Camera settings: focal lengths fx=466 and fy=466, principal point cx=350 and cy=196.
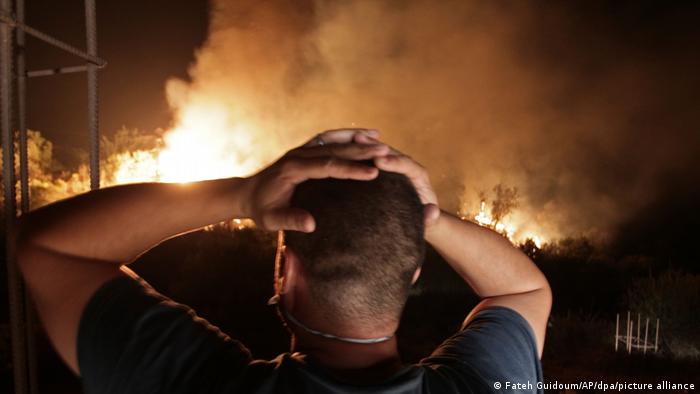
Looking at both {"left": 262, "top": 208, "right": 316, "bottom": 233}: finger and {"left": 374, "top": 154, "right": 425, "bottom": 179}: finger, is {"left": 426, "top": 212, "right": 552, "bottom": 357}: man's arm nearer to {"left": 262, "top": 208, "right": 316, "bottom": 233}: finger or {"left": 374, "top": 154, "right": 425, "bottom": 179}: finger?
{"left": 374, "top": 154, "right": 425, "bottom": 179}: finger

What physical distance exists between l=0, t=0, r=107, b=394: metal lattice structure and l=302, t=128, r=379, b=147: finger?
1.00 meters

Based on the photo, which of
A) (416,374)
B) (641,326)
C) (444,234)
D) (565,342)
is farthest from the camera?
(641,326)

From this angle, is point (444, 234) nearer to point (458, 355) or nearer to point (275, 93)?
point (458, 355)

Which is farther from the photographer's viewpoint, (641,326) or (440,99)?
(440,99)

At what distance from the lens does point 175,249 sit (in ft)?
36.8

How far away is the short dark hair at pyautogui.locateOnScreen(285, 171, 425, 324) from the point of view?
3.44 ft

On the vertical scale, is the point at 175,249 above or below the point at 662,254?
above

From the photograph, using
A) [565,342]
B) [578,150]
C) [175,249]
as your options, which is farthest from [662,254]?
[175,249]

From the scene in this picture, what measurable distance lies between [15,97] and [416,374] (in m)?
1.78

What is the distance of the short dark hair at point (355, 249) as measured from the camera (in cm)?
105

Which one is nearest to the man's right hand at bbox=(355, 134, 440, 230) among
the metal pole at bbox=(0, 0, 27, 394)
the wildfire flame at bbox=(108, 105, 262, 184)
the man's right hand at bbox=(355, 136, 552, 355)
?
the man's right hand at bbox=(355, 136, 552, 355)

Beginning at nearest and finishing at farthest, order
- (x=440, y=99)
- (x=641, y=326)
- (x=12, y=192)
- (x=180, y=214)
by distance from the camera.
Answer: (x=180, y=214) < (x=12, y=192) < (x=641, y=326) < (x=440, y=99)

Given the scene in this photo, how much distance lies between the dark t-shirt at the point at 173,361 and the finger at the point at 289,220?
0.27 m

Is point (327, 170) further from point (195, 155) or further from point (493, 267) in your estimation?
point (195, 155)
